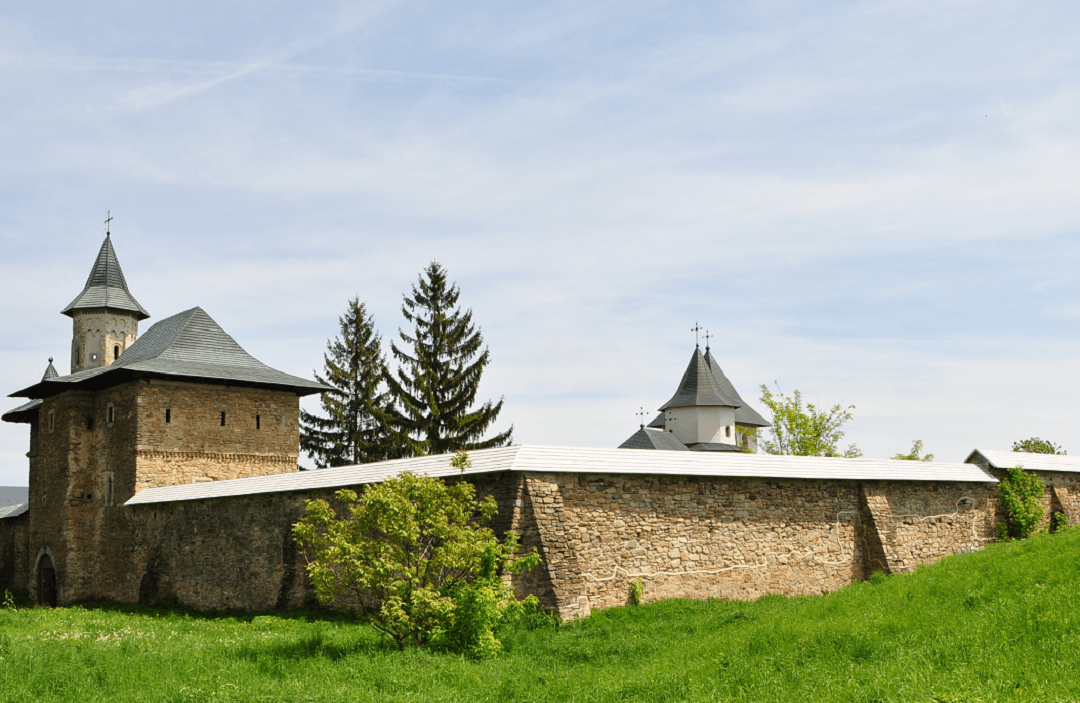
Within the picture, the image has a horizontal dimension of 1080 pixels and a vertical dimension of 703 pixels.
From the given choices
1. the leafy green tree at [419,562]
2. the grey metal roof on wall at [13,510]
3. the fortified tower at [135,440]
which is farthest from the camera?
the grey metal roof on wall at [13,510]

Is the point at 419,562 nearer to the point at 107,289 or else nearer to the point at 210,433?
the point at 210,433

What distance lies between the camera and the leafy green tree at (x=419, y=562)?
12016 mm

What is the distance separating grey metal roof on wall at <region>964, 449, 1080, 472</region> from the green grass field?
6.50 meters

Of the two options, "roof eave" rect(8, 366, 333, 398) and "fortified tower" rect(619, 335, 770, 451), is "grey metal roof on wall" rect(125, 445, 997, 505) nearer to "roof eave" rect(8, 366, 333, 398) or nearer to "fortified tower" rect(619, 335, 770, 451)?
"roof eave" rect(8, 366, 333, 398)

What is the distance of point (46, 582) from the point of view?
2652 cm

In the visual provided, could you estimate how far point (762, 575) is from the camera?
653 inches

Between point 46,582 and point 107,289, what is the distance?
11.0m

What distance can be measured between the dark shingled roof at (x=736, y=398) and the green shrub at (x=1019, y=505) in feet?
92.6

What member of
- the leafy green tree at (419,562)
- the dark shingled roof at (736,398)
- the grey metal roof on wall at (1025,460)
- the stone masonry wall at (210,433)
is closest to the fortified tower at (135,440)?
the stone masonry wall at (210,433)

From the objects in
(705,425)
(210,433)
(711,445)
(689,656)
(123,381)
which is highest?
(123,381)

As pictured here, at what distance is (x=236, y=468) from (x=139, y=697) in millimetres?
16302

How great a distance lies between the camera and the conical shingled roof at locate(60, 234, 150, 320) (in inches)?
1277

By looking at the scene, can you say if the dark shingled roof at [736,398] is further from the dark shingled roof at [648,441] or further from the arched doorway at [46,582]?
the arched doorway at [46,582]

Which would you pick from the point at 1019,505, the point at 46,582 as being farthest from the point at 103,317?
the point at 1019,505
